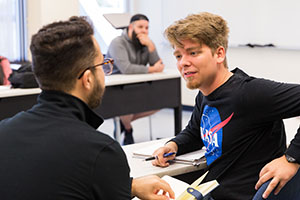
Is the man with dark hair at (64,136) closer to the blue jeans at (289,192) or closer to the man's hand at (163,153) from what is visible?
the blue jeans at (289,192)

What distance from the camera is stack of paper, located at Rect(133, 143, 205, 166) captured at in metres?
1.92

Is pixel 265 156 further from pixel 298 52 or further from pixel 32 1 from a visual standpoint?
pixel 32 1

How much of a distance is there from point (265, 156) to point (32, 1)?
14.5 ft

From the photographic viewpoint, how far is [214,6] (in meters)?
6.15

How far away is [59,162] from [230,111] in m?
0.87

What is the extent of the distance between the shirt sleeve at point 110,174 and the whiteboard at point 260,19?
451 centimetres

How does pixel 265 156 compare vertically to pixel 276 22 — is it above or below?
below

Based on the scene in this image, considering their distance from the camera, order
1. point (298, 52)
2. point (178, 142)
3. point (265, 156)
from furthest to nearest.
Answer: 1. point (298, 52)
2. point (178, 142)
3. point (265, 156)

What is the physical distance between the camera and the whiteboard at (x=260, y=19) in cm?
524

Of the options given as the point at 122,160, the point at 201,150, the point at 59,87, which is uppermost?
the point at 59,87

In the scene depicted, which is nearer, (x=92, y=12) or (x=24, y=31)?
(x=24, y=31)

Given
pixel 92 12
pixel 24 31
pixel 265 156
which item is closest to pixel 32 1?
pixel 24 31

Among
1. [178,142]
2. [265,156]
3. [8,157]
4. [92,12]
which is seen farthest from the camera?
[92,12]

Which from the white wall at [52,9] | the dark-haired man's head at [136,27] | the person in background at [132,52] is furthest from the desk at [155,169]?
the white wall at [52,9]
